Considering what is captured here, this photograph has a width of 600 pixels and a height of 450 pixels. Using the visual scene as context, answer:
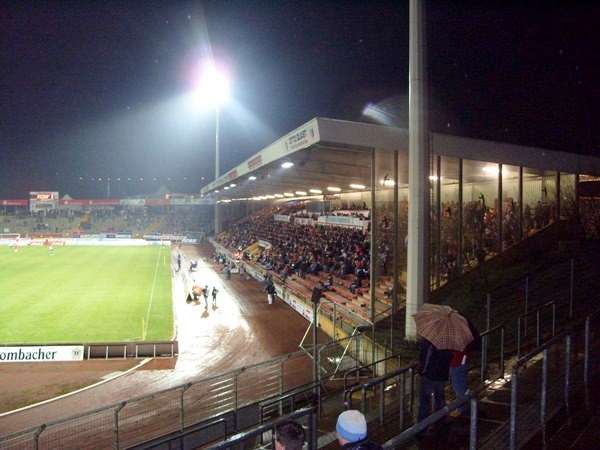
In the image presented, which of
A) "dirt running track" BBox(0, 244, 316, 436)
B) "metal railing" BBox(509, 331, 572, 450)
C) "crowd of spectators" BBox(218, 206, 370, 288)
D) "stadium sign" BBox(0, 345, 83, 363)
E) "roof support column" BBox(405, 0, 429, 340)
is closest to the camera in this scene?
"metal railing" BBox(509, 331, 572, 450)

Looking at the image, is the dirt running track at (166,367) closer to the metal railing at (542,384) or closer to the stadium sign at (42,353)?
the stadium sign at (42,353)

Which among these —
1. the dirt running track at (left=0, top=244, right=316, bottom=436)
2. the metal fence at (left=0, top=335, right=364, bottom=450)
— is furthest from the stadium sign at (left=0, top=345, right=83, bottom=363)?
the metal fence at (left=0, top=335, right=364, bottom=450)

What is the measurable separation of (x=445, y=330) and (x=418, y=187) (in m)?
6.11

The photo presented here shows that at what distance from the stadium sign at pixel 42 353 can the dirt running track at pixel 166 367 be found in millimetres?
247

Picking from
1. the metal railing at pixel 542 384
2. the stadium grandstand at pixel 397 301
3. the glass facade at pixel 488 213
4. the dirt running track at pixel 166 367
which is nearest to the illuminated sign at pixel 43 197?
the stadium grandstand at pixel 397 301

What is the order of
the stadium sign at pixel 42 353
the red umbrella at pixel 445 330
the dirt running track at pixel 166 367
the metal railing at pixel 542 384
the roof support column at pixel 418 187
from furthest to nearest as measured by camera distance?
the stadium sign at pixel 42 353 → the dirt running track at pixel 166 367 → the roof support column at pixel 418 187 → the red umbrella at pixel 445 330 → the metal railing at pixel 542 384

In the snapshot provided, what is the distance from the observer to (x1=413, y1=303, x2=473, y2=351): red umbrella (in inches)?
212

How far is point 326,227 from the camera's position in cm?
3191

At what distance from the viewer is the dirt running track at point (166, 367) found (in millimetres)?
11477

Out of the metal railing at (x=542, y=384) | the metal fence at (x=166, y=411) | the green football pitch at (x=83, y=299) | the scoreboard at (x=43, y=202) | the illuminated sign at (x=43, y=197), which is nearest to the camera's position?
the metal railing at (x=542, y=384)

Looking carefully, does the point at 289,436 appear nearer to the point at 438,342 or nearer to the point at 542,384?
the point at 438,342

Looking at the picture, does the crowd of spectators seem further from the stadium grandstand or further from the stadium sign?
the stadium sign

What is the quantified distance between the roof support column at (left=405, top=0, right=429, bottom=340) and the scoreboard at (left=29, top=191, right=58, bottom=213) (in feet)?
245

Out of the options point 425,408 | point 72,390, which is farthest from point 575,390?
point 72,390
